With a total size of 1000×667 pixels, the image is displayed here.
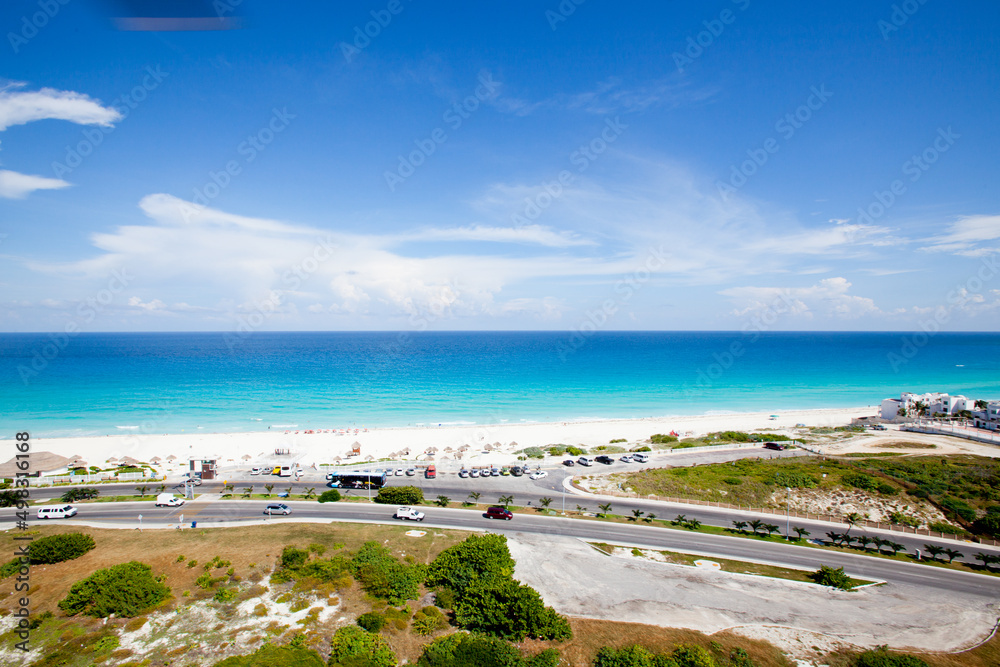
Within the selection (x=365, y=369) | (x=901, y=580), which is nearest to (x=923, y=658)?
(x=901, y=580)

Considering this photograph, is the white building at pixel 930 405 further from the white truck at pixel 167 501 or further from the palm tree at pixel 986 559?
the white truck at pixel 167 501

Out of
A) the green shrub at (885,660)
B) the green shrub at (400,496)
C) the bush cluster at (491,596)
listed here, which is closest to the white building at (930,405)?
the green shrub at (885,660)

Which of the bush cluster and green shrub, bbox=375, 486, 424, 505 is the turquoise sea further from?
the bush cluster

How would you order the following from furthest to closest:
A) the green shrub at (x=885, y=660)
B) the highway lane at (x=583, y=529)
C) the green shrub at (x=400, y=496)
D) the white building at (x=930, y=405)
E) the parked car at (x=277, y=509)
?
the white building at (x=930, y=405), the green shrub at (x=400, y=496), the parked car at (x=277, y=509), the highway lane at (x=583, y=529), the green shrub at (x=885, y=660)

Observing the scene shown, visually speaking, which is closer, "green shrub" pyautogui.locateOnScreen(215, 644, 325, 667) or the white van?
"green shrub" pyautogui.locateOnScreen(215, 644, 325, 667)

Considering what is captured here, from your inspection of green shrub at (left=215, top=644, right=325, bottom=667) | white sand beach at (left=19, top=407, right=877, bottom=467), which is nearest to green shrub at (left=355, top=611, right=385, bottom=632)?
green shrub at (left=215, top=644, right=325, bottom=667)

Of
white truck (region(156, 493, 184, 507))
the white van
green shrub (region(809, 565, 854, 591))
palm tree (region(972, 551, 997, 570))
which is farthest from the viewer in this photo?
white truck (region(156, 493, 184, 507))
